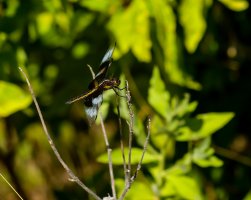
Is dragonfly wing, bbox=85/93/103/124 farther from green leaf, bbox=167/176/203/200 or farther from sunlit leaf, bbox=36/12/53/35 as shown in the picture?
sunlit leaf, bbox=36/12/53/35

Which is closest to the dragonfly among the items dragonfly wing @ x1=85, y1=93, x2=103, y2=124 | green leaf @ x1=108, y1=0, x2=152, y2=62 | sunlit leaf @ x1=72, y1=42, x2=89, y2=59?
dragonfly wing @ x1=85, y1=93, x2=103, y2=124

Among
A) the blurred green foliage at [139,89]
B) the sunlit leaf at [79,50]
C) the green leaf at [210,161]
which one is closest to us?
the green leaf at [210,161]

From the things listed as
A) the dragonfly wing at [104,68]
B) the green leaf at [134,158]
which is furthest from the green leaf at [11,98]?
the dragonfly wing at [104,68]

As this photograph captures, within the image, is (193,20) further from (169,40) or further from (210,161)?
(210,161)

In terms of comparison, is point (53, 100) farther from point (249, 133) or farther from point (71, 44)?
point (249, 133)

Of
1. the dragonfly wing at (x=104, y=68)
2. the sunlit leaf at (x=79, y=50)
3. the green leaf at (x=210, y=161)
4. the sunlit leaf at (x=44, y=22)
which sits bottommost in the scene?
the green leaf at (x=210, y=161)

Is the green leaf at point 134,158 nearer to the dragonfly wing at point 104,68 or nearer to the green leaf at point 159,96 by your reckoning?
the green leaf at point 159,96
